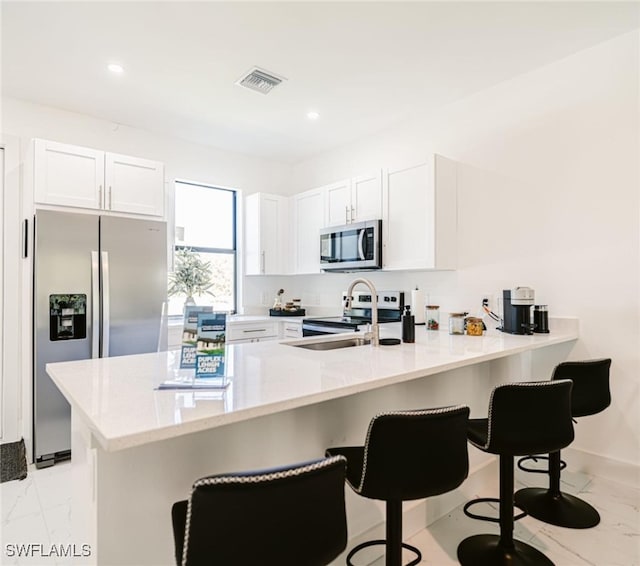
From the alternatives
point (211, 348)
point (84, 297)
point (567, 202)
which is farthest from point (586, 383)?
point (84, 297)

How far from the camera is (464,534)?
2.05 m

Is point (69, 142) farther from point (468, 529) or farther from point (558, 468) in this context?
point (558, 468)

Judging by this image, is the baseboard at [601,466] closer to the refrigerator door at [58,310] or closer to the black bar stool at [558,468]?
the black bar stool at [558,468]

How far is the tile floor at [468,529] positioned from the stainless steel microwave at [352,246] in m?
2.05

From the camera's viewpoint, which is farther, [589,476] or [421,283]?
[421,283]

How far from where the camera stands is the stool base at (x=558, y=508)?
2.14 metres

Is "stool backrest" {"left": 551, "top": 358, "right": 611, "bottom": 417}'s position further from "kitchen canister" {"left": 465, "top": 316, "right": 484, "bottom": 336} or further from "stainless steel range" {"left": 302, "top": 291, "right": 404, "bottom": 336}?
"stainless steel range" {"left": 302, "top": 291, "right": 404, "bottom": 336}

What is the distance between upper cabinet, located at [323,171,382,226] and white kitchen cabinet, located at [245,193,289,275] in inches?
28.7

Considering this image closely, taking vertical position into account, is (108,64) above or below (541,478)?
above

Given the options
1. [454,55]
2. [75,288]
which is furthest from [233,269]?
[454,55]

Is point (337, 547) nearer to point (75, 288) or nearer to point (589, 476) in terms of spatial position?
point (589, 476)

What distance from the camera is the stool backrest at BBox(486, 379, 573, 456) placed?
163cm

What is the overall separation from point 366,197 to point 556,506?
2743 millimetres

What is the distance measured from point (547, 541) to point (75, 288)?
3.32 metres
